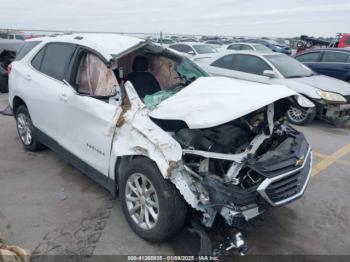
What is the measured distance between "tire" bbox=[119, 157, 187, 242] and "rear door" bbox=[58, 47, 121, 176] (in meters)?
0.40

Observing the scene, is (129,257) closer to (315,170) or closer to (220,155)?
(220,155)

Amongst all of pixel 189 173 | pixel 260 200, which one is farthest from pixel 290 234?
pixel 189 173

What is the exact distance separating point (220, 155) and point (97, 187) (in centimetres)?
197

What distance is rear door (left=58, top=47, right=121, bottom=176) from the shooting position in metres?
3.44

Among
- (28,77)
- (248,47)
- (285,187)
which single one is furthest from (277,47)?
(285,187)

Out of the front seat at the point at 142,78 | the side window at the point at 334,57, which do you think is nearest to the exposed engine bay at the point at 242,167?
the front seat at the point at 142,78

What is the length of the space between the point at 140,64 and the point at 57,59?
3.48 ft

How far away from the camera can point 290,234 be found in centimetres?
342

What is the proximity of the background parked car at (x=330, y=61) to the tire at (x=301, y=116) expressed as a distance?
11.5 ft

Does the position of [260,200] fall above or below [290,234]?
above

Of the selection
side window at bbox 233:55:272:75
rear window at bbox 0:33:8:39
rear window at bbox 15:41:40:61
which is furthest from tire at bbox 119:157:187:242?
rear window at bbox 0:33:8:39

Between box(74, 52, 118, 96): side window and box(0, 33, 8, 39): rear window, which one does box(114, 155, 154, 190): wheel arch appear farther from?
box(0, 33, 8, 39): rear window

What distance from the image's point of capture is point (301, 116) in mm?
7738

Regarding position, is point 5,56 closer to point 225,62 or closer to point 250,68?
point 225,62
